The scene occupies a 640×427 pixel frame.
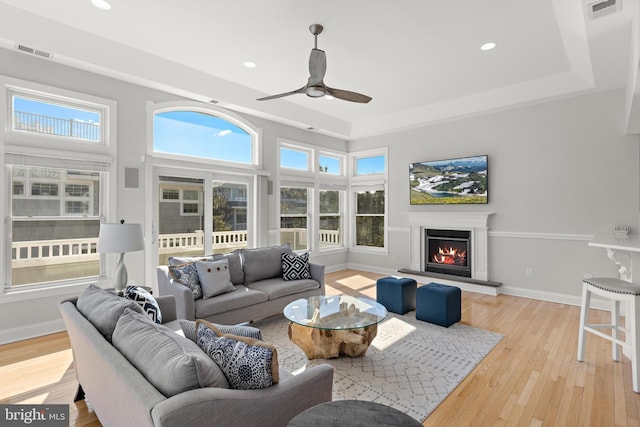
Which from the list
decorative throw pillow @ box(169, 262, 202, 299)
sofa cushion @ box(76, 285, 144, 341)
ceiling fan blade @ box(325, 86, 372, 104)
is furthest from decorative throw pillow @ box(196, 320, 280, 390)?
ceiling fan blade @ box(325, 86, 372, 104)

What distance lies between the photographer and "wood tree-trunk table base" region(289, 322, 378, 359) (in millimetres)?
2987

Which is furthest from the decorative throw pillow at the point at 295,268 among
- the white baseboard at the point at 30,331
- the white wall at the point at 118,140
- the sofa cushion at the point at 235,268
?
the white baseboard at the point at 30,331

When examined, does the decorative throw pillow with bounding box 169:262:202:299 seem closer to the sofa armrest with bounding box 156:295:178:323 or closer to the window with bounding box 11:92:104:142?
Result: the sofa armrest with bounding box 156:295:178:323

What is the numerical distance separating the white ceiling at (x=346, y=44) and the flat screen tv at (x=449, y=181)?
94 cm

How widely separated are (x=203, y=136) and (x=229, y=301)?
284cm

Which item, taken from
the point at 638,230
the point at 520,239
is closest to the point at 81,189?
the point at 520,239

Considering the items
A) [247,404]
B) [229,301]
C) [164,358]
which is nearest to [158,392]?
[164,358]

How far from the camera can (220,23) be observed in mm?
3332

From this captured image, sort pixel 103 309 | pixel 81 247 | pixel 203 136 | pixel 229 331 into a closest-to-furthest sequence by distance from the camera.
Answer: pixel 229 331 < pixel 103 309 < pixel 81 247 < pixel 203 136

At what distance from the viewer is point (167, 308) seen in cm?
285

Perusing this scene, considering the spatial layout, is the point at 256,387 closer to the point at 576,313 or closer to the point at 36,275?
the point at 36,275

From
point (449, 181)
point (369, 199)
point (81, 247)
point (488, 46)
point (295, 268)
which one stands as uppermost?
point (488, 46)

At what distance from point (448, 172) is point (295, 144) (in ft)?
9.58

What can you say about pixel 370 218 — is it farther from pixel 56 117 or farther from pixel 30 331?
pixel 30 331
